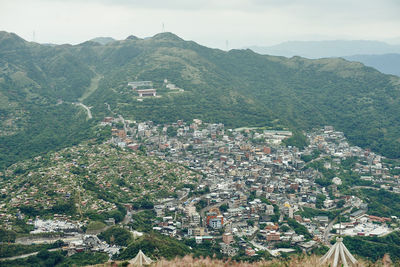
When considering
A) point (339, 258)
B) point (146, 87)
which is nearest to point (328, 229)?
point (339, 258)

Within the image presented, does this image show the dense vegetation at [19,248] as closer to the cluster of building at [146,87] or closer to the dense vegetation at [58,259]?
the dense vegetation at [58,259]

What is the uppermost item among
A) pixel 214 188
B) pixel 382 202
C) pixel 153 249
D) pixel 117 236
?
pixel 153 249

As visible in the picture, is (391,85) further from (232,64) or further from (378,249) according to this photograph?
(378,249)

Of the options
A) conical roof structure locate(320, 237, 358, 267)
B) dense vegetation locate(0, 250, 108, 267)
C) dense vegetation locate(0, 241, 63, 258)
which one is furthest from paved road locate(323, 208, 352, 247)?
dense vegetation locate(0, 241, 63, 258)

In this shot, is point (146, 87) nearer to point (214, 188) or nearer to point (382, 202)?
point (214, 188)

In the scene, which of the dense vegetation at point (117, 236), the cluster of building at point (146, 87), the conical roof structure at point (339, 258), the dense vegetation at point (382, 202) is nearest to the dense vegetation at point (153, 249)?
the dense vegetation at point (117, 236)

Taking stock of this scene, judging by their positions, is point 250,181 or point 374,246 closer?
point 374,246

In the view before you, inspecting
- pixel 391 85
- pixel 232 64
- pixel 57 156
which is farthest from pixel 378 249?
pixel 232 64

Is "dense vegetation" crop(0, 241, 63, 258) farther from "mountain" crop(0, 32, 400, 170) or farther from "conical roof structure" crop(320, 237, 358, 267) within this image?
"mountain" crop(0, 32, 400, 170)
